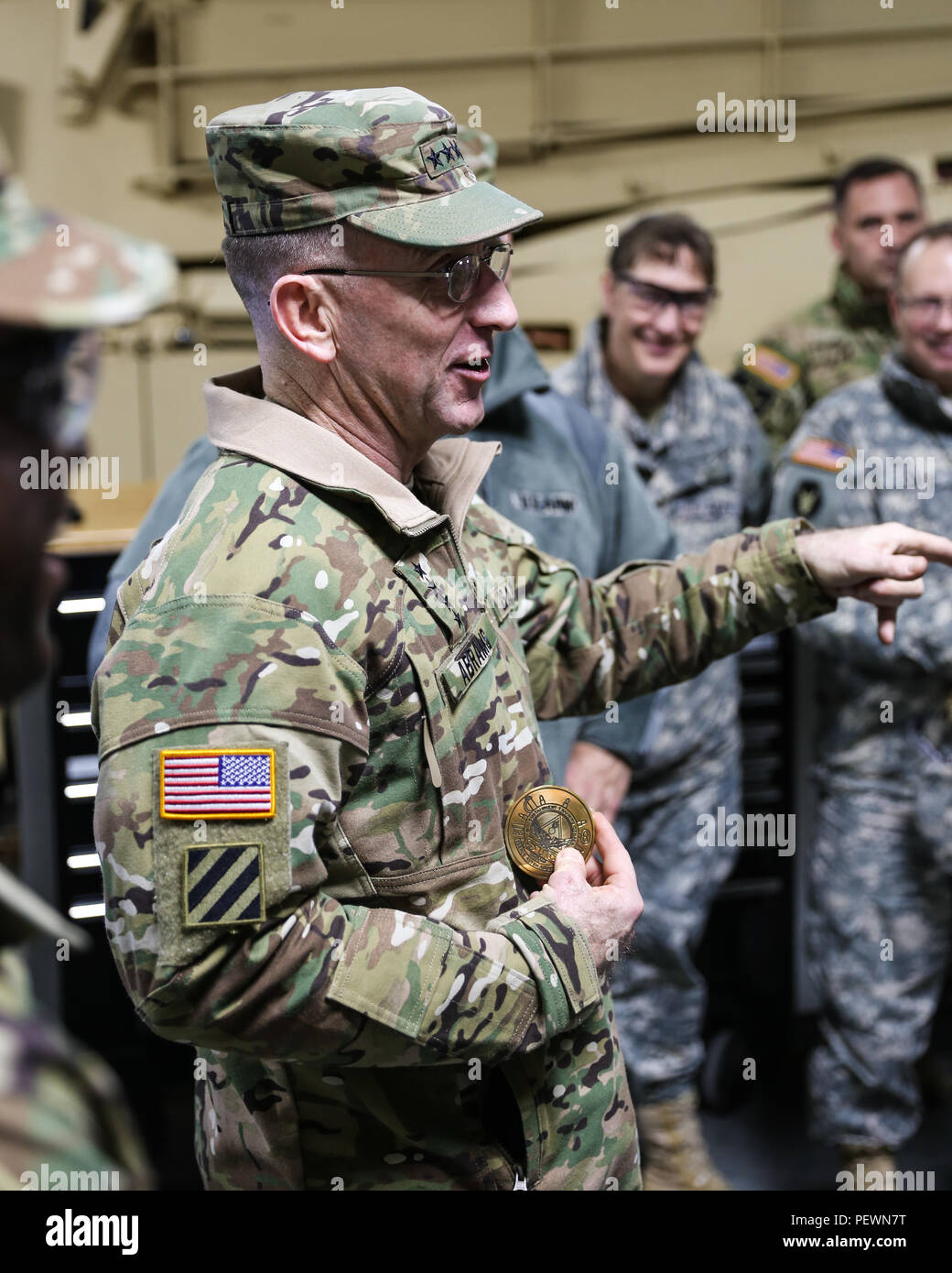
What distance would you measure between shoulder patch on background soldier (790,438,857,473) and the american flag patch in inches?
71.3

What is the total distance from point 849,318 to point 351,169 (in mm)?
2560

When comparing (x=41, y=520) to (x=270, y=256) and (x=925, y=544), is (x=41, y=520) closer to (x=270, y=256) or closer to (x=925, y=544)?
(x=270, y=256)

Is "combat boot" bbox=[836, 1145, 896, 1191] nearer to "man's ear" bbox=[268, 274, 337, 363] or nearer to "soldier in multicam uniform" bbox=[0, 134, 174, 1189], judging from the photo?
"man's ear" bbox=[268, 274, 337, 363]

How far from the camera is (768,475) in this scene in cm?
293

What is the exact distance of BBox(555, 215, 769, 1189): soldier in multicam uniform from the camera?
2.63m

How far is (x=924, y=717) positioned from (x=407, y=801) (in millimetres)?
1709

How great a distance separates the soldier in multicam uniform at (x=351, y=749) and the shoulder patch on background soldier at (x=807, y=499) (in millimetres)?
1357

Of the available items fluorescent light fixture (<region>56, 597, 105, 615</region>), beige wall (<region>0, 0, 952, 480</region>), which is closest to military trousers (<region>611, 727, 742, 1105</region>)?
fluorescent light fixture (<region>56, 597, 105, 615</region>)

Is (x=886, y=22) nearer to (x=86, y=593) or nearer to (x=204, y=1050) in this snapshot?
(x=86, y=593)

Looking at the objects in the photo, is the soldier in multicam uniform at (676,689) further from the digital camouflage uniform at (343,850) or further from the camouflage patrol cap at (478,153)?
the digital camouflage uniform at (343,850)

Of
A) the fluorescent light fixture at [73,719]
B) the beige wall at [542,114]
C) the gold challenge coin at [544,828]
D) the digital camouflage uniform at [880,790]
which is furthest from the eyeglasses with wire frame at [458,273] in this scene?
the beige wall at [542,114]

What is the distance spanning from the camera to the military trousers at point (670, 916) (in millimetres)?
2633
